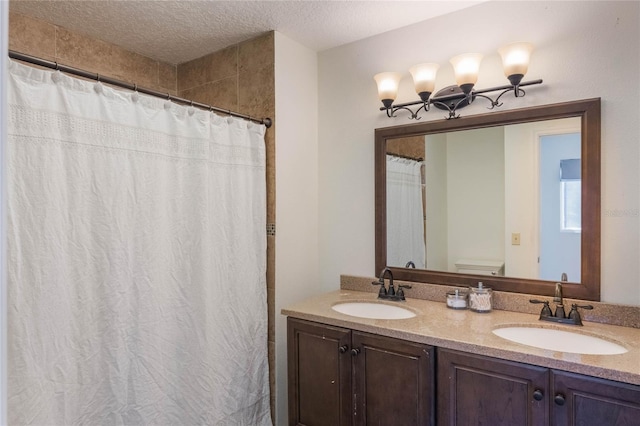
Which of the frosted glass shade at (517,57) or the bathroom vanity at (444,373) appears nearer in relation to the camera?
the bathroom vanity at (444,373)

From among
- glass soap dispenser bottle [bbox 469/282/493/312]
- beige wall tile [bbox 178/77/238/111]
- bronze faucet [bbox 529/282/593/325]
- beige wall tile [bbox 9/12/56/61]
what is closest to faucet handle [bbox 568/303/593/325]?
bronze faucet [bbox 529/282/593/325]

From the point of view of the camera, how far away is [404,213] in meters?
2.24

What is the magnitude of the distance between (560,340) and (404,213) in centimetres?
98

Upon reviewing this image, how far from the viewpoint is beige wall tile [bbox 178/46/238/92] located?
8.05ft

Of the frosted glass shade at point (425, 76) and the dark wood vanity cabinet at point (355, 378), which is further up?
the frosted glass shade at point (425, 76)

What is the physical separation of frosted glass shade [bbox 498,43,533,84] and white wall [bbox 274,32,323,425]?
1177 millimetres

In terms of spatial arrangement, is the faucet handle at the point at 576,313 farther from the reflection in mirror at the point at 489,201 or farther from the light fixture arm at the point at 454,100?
the light fixture arm at the point at 454,100

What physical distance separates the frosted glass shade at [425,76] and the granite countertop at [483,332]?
1.13m

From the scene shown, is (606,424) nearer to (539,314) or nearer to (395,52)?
(539,314)

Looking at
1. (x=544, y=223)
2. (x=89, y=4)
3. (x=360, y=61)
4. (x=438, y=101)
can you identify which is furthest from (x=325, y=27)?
(x=544, y=223)

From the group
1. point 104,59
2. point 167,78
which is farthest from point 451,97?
point 104,59

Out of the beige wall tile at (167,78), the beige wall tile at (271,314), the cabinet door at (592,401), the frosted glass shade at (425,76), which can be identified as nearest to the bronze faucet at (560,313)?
the cabinet door at (592,401)

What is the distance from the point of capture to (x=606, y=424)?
Result: 48.0 inches

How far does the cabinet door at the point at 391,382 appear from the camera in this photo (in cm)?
155
